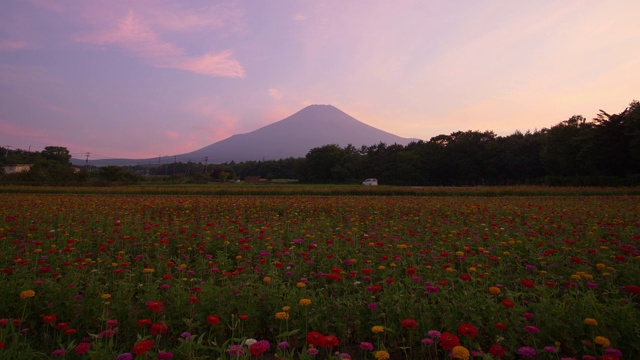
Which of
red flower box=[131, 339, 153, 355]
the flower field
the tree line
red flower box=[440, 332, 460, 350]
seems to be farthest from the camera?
the tree line

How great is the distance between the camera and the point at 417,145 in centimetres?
6994

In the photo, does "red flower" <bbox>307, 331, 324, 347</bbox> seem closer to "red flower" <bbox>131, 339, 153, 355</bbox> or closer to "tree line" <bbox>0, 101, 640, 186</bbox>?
"red flower" <bbox>131, 339, 153, 355</bbox>

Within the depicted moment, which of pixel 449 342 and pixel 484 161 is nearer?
pixel 449 342

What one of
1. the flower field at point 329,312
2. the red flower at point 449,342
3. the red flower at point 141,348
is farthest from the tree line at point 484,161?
the red flower at point 141,348

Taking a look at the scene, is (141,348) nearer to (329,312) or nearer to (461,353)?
(329,312)

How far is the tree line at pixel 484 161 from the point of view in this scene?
1432 inches

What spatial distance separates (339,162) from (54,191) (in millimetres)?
56189

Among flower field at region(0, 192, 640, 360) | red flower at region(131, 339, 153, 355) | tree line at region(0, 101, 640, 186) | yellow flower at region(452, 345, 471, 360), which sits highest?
tree line at region(0, 101, 640, 186)

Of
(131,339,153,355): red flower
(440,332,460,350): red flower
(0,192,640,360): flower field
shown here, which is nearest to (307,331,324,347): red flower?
(0,192,640,360): flower field

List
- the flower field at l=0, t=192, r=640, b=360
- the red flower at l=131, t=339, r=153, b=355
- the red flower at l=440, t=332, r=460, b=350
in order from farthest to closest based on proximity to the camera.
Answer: the flower field at l=0, t=192, r=640, b=360 < the red flower at l=440, t=332, r=460, b=350 < the red flower at l=131, t=339, r=153, b=355

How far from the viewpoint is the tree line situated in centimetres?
3638

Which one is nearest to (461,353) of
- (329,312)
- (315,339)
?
(315,339)

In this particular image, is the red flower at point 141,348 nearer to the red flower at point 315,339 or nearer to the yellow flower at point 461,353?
the red flower at point 315,339

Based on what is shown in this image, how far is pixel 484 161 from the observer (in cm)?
5816
